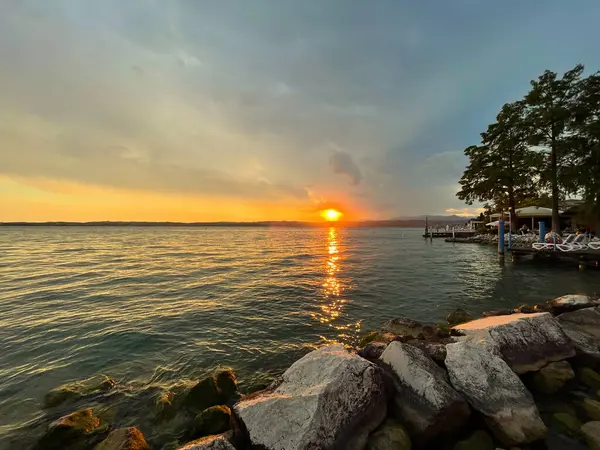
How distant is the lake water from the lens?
7.29 meters

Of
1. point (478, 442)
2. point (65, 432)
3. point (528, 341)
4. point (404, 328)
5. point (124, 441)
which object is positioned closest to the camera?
point (478, 442)

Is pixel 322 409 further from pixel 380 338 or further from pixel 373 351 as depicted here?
pixel 380 338

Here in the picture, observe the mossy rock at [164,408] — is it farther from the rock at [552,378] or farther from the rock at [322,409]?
the rock at [552,378]

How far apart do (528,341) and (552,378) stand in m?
0.67

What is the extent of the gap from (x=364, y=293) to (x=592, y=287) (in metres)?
11.7

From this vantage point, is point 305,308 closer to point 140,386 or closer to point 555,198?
point 140,386

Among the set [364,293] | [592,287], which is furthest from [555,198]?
[364,293]

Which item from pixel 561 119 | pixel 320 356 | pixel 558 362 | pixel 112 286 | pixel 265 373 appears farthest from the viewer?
pixel 561 119

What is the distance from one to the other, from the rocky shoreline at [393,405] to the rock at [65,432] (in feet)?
0.05

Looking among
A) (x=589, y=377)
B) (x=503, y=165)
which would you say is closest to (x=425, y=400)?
(x=589, y=377)

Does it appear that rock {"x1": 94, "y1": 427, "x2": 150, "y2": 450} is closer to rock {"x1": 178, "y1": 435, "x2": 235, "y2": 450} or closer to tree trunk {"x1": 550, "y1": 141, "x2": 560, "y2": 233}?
rock {"x1": 178, "y1": 435, "x2": 235, "y2": 450}

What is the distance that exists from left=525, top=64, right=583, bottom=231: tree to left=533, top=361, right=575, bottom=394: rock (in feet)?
93.0

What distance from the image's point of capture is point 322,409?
3787mm

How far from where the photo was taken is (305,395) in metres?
3.99
